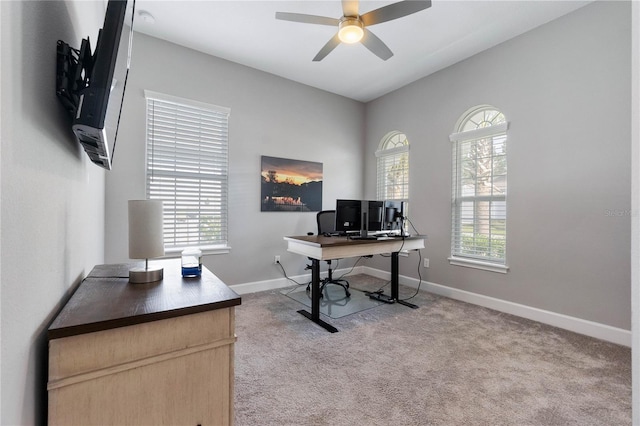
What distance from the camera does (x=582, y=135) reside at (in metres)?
2.72

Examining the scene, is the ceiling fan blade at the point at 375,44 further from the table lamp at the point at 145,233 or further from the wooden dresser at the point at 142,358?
the wooden dresser at the point at 142,358

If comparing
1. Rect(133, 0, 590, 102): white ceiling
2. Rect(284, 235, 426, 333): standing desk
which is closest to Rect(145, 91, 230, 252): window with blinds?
Rect(133, 0, 590, 102): white ceiling

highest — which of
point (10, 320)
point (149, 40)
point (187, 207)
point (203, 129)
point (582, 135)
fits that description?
point (149, 40)

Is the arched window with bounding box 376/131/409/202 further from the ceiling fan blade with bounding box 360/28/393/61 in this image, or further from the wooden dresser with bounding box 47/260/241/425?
the wooden dresser with bounding box 47/260/241/425

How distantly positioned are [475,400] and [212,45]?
13.9 feet

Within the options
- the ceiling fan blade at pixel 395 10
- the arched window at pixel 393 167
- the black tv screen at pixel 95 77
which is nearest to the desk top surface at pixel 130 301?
the black tv screen at pixel 95 77

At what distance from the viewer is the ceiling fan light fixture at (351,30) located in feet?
7.74

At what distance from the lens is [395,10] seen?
226 cm

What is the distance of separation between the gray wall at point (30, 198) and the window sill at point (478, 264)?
12.5 ft

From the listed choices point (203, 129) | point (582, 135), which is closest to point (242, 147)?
point (203, 129)

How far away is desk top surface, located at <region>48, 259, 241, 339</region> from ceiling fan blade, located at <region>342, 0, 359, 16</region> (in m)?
2.28

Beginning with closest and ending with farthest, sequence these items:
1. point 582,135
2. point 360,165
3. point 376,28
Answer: point 582,135, point 376,28, point 360,165

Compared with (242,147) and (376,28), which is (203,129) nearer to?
(242,147)

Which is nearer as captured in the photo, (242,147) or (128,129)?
(128,129)
